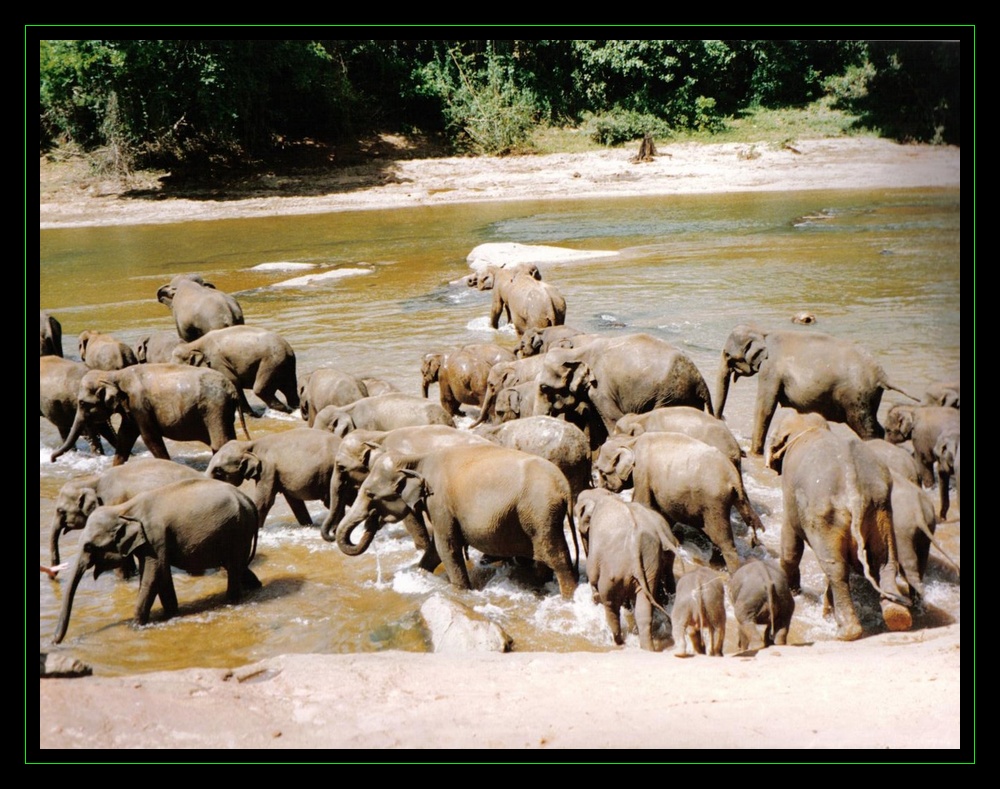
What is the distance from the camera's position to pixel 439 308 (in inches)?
781

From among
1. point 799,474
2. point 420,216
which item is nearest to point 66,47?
point 420,216

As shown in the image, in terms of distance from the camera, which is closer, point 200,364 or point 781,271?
point 200,364

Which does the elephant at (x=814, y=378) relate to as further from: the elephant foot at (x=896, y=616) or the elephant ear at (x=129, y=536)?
Result: the elephant ear at (x=129, y=536)

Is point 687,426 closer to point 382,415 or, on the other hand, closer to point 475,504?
point 475,504

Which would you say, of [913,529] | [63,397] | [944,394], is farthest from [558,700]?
[63,397]

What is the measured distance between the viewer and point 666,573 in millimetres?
7020

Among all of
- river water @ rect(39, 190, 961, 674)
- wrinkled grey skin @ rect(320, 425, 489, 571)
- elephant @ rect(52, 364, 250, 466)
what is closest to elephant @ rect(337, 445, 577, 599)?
wrinkled grey skin @ rect(320, 425, 489, 571)

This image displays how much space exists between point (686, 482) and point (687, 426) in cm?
124

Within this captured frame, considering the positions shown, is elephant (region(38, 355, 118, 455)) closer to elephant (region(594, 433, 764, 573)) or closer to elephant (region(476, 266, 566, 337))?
elephant (region(594, 433, 764, 573))

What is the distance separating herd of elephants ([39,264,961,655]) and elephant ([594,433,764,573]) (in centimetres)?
2
